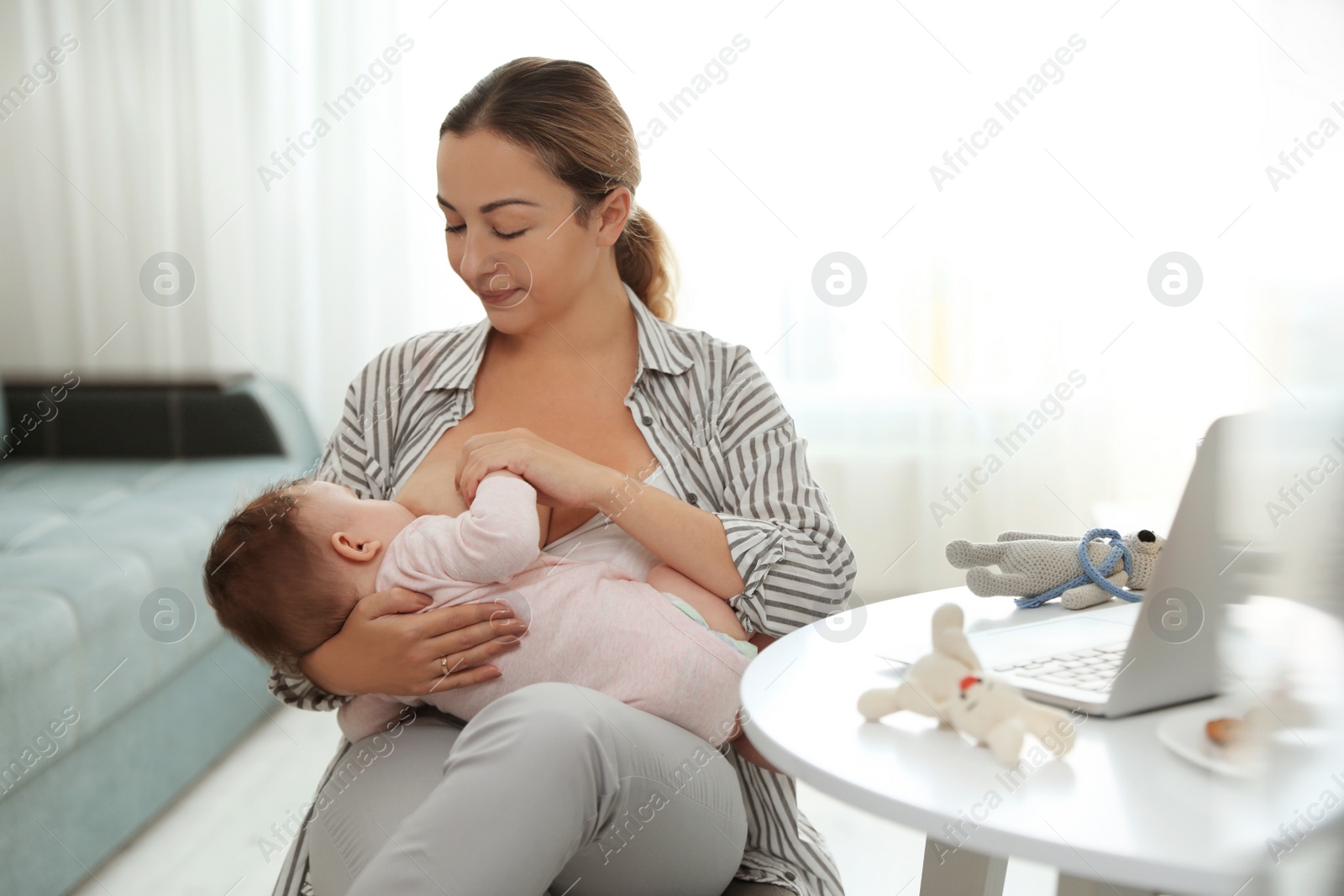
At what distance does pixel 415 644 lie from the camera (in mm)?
1051

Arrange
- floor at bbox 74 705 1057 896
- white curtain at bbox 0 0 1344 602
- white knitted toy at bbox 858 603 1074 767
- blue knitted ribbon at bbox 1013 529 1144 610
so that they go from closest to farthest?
white knitted toy at bbox 858 603 1074 767, blue knitted ribbon at bbox 1013 529 1144 610, floor at bbox 74 705 1057 896, white curtain at bbox 0 0 1344 602

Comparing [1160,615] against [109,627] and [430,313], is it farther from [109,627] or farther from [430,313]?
[430,313]

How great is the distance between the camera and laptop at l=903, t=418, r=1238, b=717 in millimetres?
664

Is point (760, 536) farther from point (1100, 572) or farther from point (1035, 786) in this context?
point (1035, 786)

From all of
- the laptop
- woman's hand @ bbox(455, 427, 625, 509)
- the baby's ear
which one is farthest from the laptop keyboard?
the baby's ear

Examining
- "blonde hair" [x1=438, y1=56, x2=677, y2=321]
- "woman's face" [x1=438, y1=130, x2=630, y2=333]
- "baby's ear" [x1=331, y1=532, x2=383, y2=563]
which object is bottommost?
"baby's ear" [x1=331, y1=532, x2=383, y2=563]

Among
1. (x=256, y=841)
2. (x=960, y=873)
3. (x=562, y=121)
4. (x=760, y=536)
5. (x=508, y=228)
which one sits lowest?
(x=256, y=841)

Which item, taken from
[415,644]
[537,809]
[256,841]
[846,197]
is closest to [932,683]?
[537,809]

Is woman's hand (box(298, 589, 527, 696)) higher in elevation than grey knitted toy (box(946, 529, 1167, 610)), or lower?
lower

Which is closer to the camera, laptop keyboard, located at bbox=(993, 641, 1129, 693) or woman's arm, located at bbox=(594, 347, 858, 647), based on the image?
laptop keyboard, located at bbox=(993, 641, 1129, 693)

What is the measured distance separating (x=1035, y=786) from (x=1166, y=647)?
0.49ft

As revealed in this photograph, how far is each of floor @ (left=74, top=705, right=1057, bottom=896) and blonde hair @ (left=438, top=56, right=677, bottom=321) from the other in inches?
42.9

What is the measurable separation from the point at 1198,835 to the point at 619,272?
1111 mm

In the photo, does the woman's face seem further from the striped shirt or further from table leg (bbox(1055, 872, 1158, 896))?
table leg (bbox(1055, 872, 1158, 896))
